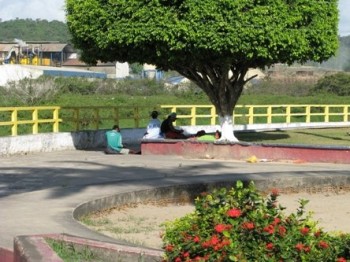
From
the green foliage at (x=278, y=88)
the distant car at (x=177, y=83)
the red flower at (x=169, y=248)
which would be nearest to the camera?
the red flower at (x=169, y=248)

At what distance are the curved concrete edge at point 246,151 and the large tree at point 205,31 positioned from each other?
8.04 ft

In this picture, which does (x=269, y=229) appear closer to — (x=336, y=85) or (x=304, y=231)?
(x=304, y=231)

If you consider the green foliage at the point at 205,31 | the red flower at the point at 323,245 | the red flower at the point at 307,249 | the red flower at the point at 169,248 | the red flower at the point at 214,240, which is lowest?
the red flower at the point at 169,248

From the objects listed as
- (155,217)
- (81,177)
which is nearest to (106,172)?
(81,177)

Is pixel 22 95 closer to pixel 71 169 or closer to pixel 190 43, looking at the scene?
pixel 190 43

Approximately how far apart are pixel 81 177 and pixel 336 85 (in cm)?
5466

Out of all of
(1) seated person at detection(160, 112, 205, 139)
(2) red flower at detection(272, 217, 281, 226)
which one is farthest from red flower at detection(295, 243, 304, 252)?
(1) seated person at detection(160, 112, 205, 139)

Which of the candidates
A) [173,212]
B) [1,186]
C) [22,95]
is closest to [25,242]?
[173,212]

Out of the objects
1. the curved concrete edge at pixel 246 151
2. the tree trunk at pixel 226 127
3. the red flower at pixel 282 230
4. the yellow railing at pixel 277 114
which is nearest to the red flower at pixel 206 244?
→ the red flower at pixel 282 230

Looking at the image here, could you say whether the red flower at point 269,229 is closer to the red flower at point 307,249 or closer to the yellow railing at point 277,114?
the red flower at point 307,249

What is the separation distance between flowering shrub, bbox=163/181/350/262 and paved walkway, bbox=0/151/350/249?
114 inches

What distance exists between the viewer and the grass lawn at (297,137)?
34156 mm

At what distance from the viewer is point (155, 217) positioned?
48.4 ft

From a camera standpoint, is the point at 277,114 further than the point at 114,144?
Yes
